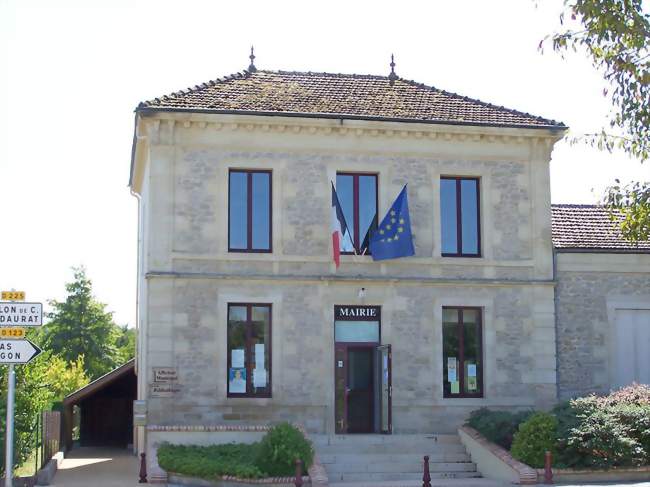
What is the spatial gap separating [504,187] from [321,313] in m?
5.67

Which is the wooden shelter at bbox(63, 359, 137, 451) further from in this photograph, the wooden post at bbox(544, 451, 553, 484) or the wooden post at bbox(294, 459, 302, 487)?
the wooden post at bbox(544, 451, 553, 484)

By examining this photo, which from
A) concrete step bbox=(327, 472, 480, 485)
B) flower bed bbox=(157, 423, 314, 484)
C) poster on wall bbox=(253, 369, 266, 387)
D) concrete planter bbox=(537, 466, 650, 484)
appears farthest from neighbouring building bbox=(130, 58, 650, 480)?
concrete planter bbox=(537, 466, 650, 484)

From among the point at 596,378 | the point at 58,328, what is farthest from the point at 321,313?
the point at 58,328

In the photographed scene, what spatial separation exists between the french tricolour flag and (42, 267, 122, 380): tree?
36291 mm

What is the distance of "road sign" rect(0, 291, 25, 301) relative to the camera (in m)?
17.2

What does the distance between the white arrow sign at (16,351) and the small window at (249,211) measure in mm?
7985

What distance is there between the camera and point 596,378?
25.9 metres

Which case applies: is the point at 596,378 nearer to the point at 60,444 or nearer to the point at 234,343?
the point at 234,343

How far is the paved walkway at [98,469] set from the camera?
2141 cm

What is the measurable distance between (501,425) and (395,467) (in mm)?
2532

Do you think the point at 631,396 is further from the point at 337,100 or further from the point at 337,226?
the point at 337,100

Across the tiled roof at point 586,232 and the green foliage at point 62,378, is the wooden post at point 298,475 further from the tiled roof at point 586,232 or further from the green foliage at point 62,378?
the green foliage at point 62,378

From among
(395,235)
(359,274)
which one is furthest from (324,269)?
(395,235)

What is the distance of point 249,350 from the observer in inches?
953
